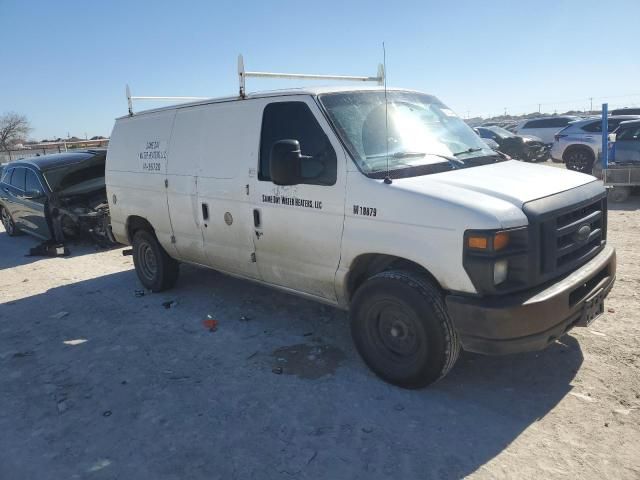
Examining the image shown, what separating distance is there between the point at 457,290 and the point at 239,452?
1.72 meters

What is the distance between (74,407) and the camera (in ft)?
12.5

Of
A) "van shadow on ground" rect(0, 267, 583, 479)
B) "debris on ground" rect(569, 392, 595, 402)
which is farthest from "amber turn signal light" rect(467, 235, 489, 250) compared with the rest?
"debris on ground" rect(569, 392, 595, 402)

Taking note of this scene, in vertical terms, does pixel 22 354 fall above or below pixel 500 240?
below

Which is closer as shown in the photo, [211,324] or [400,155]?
[400,155]

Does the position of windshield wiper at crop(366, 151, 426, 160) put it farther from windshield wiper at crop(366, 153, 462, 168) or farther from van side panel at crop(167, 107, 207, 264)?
van side panel at crop(167, 107, 207, 264)

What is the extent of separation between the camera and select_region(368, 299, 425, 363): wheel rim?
3.63 m

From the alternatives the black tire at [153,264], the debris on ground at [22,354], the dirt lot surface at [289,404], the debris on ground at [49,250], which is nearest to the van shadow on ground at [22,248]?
the debris on ground at [49,250]

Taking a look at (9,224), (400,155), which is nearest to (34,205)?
(9,224)

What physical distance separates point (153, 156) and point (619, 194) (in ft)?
31.6

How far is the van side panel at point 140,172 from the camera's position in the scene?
5727 millimetres

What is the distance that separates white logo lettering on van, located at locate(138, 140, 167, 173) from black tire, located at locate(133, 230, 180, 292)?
90 centimetres

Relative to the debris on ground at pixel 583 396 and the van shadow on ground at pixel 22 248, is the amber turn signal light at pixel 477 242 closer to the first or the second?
the debris on ground at pixel 583 396

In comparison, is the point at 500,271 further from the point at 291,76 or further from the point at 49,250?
the point at 49,250

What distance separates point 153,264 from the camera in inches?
253
